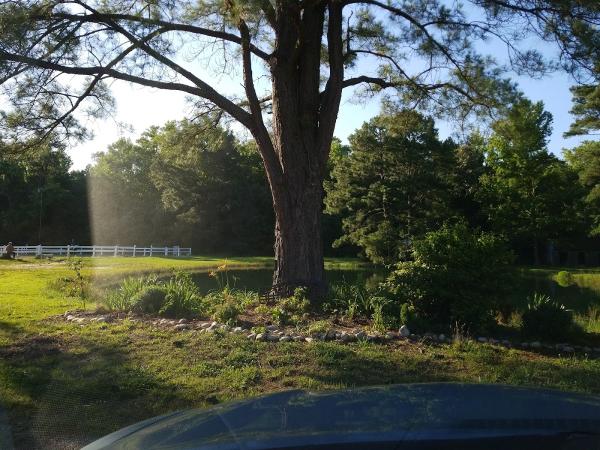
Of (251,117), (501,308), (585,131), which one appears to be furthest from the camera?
(585,131)

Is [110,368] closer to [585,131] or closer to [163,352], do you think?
[163,352]

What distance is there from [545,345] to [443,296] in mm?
1614

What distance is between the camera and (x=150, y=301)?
35.7 ft

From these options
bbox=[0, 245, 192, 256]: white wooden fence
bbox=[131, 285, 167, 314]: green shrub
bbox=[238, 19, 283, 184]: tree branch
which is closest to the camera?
bbox=[131, 285, 167, 314]: green shrub

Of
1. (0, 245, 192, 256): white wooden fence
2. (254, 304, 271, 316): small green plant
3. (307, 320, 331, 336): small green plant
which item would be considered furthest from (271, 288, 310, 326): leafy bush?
(0, 245, 192, 256): white wooden fence

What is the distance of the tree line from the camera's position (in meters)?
39.9

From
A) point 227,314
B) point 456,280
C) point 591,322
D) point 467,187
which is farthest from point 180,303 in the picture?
point 467,187

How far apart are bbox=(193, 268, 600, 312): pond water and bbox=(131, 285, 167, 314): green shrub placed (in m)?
2.76

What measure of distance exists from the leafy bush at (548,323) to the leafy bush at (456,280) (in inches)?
22.2

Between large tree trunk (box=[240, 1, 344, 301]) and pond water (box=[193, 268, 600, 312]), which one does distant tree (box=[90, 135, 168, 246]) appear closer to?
pond water (box=[193, 268, 600, 312])

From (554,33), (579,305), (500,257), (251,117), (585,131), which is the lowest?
(579,305)

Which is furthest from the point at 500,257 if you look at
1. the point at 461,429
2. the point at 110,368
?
the point at 461,429

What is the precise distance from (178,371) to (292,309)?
157 inches

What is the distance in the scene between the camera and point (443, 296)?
31.0 ft
